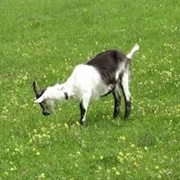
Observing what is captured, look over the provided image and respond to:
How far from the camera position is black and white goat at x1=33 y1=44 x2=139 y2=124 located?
14.8m

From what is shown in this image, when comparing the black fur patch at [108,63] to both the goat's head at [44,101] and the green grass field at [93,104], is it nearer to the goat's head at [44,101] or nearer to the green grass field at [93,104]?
the green grass field at [93,104]

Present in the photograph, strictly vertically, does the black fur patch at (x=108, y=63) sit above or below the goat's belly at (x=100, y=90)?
above

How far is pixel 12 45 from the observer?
1133 inches

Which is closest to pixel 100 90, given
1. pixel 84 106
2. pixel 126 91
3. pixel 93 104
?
pixel 84 106

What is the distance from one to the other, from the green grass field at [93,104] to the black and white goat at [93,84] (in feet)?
1.90

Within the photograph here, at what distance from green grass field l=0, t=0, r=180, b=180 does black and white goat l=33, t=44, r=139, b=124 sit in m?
0.58

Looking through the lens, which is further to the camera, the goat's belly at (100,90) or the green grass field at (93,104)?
the goat's belly at (100,90)

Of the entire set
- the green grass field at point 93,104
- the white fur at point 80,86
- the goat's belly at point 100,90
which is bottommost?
the green grass field at point 93,104

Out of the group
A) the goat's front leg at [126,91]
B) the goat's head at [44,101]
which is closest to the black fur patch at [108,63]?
the goat's front leg at [126,91]

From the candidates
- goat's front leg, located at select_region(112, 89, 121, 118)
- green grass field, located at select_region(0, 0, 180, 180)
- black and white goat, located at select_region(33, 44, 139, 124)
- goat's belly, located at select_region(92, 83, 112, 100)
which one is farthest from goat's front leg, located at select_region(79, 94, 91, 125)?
goat's front leg, located at select_region(112, 89, 121, 118)

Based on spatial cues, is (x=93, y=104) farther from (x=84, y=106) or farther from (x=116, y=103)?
(x=84, y=106)

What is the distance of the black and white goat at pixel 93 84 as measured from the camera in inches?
583

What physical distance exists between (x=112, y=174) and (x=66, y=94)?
13.2ft

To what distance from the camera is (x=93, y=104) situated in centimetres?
1744
